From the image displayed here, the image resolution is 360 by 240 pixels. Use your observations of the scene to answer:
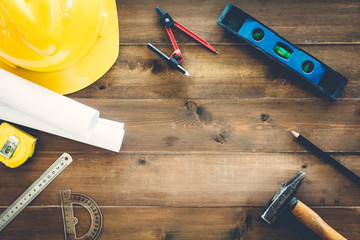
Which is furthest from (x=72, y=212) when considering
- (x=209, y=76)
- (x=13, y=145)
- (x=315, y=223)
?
(x=315, y=223)

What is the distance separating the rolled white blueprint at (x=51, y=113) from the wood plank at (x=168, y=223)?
0.31m

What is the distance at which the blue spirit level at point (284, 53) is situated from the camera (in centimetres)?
95

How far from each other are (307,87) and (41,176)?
45.1 inches

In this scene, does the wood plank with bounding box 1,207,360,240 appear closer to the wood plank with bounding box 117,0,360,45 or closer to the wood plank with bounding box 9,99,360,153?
A: the wood plank with bounding box 9,99,360,153

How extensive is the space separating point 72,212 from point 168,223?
40cm

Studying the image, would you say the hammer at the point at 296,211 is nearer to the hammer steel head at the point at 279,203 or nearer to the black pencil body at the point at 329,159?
the hammer steel head at the point at 279,203

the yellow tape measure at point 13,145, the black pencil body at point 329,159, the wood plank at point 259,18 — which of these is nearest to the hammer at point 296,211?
the black pencil body at point 329,159

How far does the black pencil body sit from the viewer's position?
990 mm

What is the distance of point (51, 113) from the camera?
35.7 inches

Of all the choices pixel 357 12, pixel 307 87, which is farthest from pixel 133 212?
pixel 357 12

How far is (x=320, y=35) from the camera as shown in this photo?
3.30 feet

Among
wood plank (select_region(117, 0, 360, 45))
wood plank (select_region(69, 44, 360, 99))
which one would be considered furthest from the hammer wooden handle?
wood plank (select_region(117, 0, 360, 45))

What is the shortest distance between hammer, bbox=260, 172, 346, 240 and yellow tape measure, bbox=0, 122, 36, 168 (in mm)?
948

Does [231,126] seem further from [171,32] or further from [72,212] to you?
[72,212]
